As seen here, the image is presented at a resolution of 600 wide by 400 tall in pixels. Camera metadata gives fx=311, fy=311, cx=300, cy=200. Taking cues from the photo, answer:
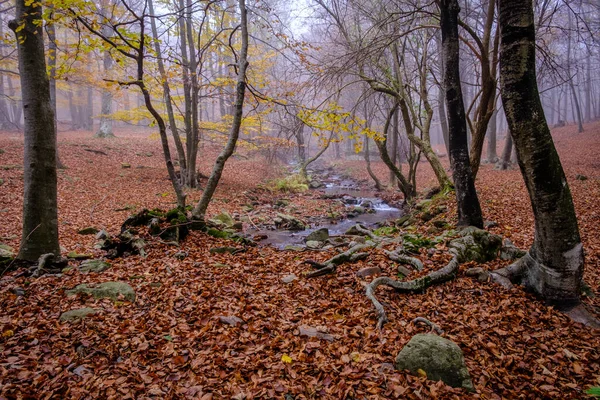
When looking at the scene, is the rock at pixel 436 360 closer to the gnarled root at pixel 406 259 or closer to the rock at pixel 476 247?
the gnarled root at pixel 406 259

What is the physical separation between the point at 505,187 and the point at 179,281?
11.3 meters

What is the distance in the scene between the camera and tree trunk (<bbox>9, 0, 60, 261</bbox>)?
14.7 feet

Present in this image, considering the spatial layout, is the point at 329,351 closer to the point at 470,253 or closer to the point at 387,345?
the point at 387,345

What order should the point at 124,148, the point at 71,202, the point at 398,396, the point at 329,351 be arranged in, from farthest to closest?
the point at 124,148
the point at 71,202
the point at 329,351
the point at 398,396

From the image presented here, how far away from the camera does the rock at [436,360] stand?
2.88m

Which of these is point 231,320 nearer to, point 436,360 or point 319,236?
point 436,360

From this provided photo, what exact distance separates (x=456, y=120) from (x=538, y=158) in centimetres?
290

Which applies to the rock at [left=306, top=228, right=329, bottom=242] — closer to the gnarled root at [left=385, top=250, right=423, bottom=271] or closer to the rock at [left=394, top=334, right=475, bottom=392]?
the gnarled root at [left=385, top=250, right=423, bottom=271]

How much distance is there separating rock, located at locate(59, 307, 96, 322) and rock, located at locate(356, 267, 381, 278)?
3.66 meters

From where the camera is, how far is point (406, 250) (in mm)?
5703

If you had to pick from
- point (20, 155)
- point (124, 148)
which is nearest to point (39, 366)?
point (20, 155)

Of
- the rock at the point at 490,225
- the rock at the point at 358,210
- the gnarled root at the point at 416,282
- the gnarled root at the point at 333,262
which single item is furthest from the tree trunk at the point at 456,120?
the rock at the point at 358,210

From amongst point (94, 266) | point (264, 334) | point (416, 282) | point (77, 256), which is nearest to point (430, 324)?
point (416, 282)

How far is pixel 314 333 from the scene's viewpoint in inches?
141
